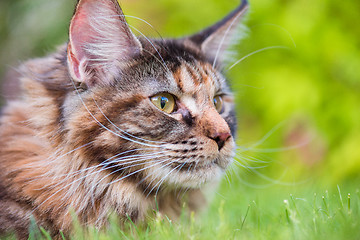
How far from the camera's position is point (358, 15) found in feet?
12.1

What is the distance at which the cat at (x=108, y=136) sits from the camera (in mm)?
1764

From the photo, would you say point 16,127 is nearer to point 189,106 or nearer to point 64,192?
point 64,192

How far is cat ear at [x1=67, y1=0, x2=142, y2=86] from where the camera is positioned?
1776mm

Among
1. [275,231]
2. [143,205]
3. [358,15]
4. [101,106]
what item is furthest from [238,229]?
[358,15]

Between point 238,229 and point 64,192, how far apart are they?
2.61ft

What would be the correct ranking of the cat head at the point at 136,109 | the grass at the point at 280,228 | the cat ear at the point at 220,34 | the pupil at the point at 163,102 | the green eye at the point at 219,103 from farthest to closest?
the cat ear at the point at 220,34 → the green eye at the point at 219,103 → the pupil at the point at 163,102 → the cat head at the point at 136,109 → the grass at the point at 280,228

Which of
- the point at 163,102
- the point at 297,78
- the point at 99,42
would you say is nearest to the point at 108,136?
the point at 163,102

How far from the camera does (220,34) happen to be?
7.95 ft

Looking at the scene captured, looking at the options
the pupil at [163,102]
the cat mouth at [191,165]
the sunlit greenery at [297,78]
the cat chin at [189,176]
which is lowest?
the sunlit greenery at [297,78]

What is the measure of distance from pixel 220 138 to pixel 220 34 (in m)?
0.85

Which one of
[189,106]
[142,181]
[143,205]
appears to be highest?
[189,106]

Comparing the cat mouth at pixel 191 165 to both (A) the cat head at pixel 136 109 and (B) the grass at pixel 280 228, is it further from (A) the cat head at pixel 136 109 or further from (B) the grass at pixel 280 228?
(B) the grass at pixel 280 228

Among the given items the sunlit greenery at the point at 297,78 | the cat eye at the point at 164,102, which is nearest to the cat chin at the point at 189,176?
the cat eye at the point at 164,102

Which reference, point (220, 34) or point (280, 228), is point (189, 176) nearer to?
point (280, 228)
